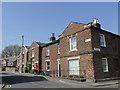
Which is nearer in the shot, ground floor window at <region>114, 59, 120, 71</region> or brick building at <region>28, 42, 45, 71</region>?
ground floor window at <region>114, 59, 120, 71</region>

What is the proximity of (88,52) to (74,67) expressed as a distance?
132 inches

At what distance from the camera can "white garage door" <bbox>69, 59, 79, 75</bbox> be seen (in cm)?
1793

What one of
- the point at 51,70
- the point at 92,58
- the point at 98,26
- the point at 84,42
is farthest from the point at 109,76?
the point at 51,70

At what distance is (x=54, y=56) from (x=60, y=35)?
428cm

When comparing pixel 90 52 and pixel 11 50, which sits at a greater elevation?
pixel 11 50

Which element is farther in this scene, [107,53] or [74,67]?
[74,67]

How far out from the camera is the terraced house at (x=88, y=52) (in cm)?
1623

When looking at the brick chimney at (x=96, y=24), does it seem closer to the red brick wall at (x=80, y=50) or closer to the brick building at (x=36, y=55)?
the red brick wall at (x=80, y=50)

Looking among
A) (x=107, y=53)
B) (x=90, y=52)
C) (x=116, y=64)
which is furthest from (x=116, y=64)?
(x=90, y=52)

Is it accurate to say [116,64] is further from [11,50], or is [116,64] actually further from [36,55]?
[11,50]

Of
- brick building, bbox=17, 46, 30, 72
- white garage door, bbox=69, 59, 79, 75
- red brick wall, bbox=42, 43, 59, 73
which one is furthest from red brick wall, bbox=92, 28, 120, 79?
brick building, bbox=17, 46, 30, 72

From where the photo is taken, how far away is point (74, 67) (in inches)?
722

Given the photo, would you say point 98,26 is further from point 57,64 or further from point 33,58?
point 33,58

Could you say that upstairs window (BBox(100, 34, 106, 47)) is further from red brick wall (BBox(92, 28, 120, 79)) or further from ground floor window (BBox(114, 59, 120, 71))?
ground floor window (BBox(114, 59, 120, 71))
